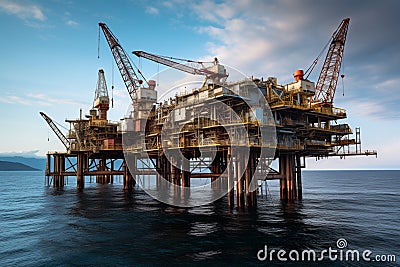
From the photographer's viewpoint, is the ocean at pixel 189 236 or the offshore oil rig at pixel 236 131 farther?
the offshore oil rig at pixel 236 131

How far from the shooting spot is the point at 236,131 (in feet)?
128

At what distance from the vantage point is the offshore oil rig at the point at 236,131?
38.8 m

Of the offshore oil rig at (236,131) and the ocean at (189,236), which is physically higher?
the offshore oil rig at (236,131)

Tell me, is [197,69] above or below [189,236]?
above

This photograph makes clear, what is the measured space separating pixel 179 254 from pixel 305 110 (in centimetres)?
2800

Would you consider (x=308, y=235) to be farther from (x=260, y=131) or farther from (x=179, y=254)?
(x=260, y=131)

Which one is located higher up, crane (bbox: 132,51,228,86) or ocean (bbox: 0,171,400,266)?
crane (bbox: 132,51,228,86)

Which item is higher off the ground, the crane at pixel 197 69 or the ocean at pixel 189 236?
the crane at pixel 197 69

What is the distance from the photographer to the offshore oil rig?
3884cm

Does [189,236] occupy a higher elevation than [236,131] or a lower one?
lower

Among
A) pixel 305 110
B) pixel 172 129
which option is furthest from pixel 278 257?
pixel 172 129

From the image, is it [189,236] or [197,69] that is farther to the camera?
[197,69]

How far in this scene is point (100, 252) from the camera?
844 inches

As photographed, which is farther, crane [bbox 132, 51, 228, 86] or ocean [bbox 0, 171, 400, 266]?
crane [bbox 132, 51, 228, 86]
